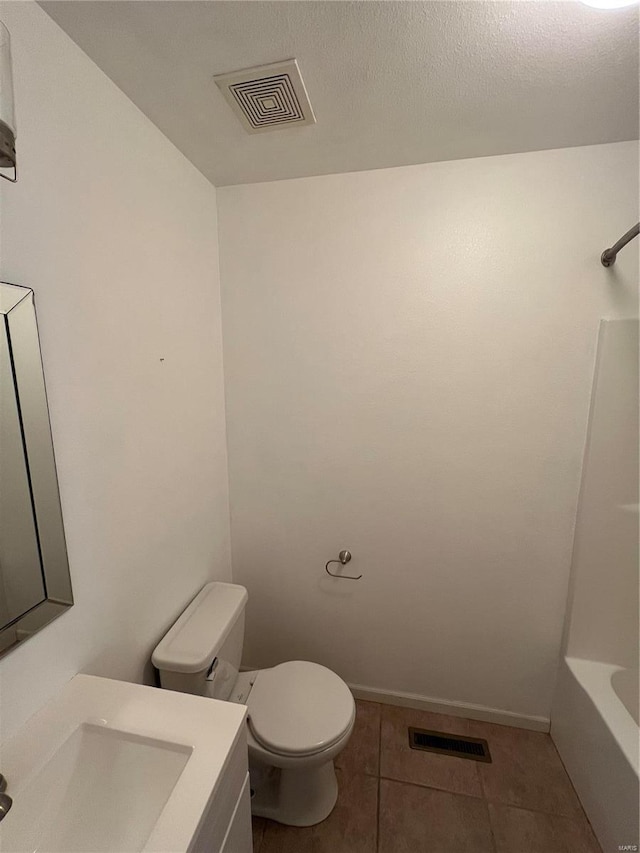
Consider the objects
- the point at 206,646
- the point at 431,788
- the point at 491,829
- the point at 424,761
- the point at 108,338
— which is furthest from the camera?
the point at 424,761

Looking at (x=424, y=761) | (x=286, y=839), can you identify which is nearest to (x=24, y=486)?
(x=286, y=839)

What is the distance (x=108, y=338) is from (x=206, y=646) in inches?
40.4

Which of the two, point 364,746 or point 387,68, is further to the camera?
point 364,746

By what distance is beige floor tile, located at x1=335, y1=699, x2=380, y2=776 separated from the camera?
65.4 inches

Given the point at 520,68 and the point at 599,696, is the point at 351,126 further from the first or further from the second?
the point at 599,696

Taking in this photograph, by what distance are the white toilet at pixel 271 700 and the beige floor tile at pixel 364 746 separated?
138mm

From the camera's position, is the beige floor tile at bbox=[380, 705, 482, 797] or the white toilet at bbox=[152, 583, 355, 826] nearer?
the white toilet at bbox=[152, 583, 355, 826]

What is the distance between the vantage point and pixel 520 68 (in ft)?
3.50

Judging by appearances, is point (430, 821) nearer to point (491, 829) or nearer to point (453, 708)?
point (491, 829)

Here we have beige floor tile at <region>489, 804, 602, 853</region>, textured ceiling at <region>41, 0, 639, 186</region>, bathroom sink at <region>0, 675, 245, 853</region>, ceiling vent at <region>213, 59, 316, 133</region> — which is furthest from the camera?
beige floor tile at <region>489, 804, 602, 853</region>

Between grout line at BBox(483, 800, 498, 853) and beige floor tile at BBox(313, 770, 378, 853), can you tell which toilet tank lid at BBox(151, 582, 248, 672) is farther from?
grout line at BBox(483, 800, 498, 853)

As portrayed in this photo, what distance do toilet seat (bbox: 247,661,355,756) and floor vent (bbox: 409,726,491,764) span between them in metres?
0.59

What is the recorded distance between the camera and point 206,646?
1318 mm

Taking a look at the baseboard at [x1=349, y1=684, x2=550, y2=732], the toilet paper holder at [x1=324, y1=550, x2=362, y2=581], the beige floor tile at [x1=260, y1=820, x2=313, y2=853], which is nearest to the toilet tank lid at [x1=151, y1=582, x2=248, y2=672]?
the toilet paper holder at [x1=324, y1=550, x2=362, y2=581]
